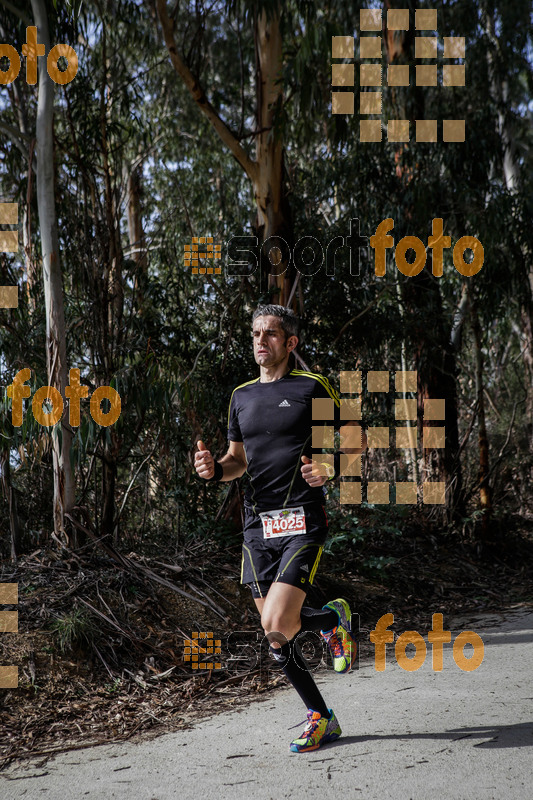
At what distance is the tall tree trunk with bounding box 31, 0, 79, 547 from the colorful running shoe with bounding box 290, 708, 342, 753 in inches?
126

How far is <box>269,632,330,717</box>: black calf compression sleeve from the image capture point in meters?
3.72

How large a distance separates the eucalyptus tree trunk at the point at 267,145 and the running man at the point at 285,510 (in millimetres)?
4167

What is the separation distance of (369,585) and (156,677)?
120 inches

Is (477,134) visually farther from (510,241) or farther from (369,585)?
(369,585)

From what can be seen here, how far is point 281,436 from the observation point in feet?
12.9

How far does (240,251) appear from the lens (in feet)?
28.8

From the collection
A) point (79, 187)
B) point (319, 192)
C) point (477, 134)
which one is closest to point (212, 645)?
point (79, 187)

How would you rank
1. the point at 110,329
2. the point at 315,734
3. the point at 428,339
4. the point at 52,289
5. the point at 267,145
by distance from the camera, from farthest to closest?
the point at 428,339 < the point at 267,145 < the point at 110,329 < the point at 52,289 < the point at 315,734

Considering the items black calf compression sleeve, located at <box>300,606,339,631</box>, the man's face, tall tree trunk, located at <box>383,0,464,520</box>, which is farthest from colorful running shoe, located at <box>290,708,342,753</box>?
tall tree trunk, located at <box>383,0,464,520</box>

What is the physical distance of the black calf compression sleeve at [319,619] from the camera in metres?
3.92

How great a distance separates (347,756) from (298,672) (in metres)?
0.42

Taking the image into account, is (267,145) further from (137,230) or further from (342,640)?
(342,640)

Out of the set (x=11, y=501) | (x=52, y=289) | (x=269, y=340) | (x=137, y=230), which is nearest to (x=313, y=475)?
(x=269, y=340)

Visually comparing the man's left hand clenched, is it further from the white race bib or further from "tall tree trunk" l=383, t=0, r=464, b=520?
"tall tree trunk" l=383, t=0, r=464, b=520
